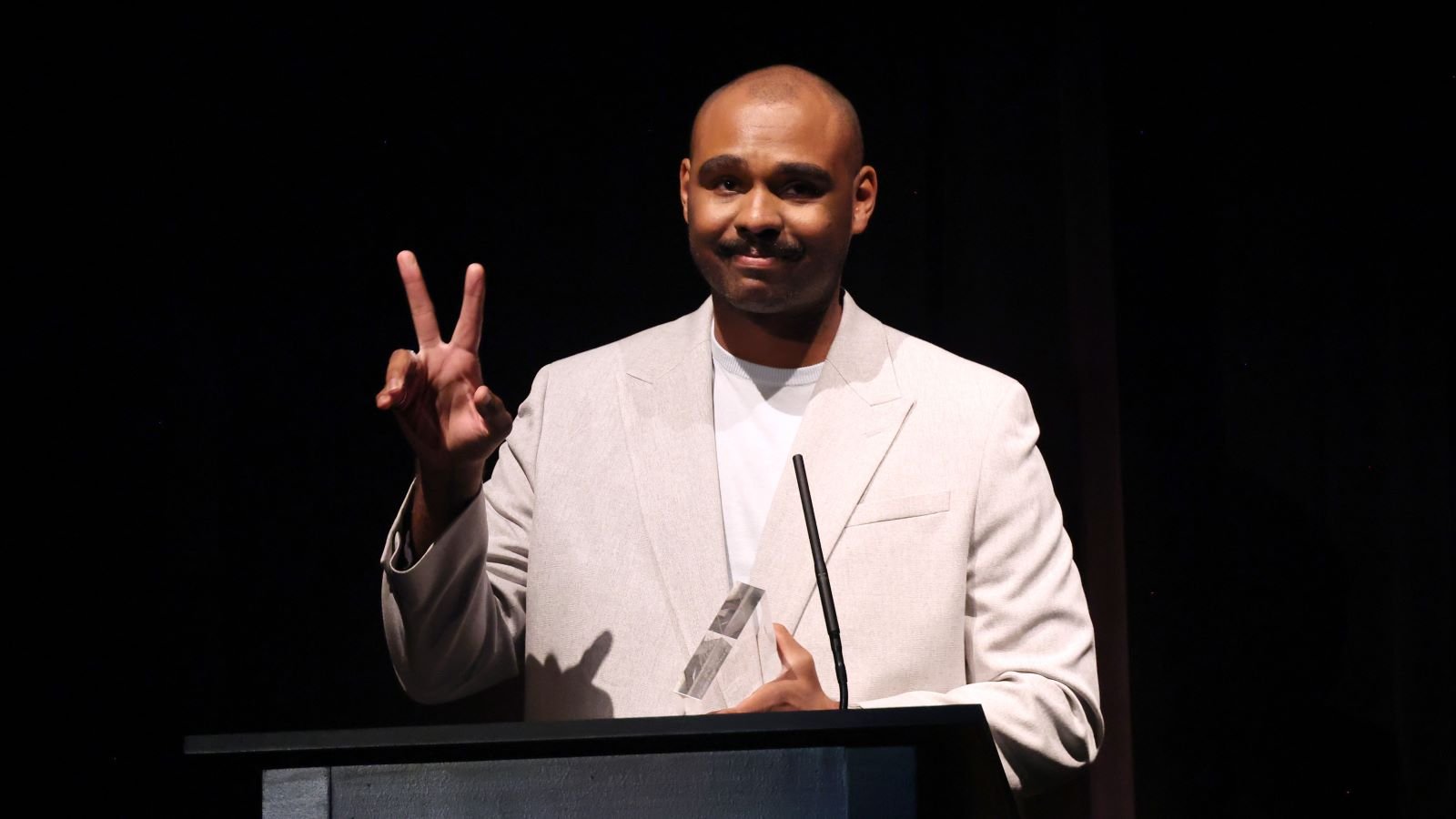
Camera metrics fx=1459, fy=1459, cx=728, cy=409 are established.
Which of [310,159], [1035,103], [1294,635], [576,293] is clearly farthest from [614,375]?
[1294,635]

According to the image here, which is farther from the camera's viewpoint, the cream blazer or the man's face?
the man's face

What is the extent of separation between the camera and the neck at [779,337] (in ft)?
6.91

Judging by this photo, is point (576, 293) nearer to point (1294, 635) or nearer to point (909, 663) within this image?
point (909, 663)

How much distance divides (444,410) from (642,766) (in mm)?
625

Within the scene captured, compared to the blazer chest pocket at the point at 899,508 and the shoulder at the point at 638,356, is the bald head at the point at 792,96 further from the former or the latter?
the blazer chest pocket at the point at 899,508

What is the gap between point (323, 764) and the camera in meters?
1.06

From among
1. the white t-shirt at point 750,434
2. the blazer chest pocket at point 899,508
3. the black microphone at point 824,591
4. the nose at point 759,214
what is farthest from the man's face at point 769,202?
the black microphone at point 824,591

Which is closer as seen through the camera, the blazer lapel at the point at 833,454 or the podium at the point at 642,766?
the podium at the point at 642,766

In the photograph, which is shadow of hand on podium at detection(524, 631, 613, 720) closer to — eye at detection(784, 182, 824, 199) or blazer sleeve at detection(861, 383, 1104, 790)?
blazer sleeve at detection(861, 383, 1104, 790)

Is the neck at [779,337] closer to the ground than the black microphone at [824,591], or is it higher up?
higher up

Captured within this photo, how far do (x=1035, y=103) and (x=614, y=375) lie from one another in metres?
0.95

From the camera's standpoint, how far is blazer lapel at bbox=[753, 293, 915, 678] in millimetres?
1842

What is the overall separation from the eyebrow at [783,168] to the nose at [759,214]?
0.12 feet

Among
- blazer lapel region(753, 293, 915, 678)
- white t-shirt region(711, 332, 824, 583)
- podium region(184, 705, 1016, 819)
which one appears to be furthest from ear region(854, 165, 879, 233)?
podium region(184, 705, 1016, 819)
